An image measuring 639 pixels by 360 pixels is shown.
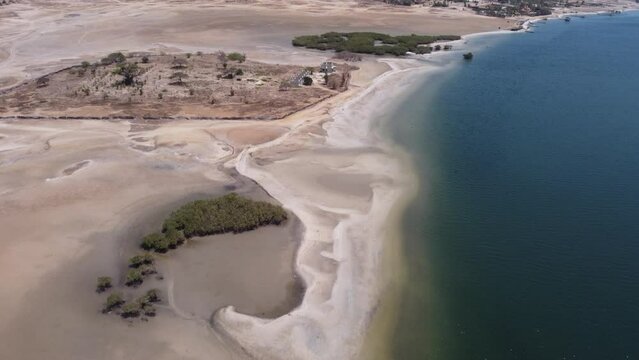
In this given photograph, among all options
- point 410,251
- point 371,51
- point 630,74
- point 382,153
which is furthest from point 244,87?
point 630,74

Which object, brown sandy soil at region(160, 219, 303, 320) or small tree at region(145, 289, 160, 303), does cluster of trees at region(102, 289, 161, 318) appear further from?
brown sandy soil at region(160, 219, 303, 320)

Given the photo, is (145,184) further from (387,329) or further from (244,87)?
(244,87)

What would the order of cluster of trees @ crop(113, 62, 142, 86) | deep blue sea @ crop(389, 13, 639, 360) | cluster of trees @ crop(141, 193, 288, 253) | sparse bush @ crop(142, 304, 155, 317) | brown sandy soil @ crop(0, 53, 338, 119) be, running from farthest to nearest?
cluster of trees @ crop(113, 62, 142, 86)
brown sandy soil @ crop(0, 53, 338, 119)
cluster of trees @ crop(141, 193, 288, 253)
sparse bush @ crop(142, 304, 155, 317)
deep blue sea @ crop(389, 13, 639, 360)

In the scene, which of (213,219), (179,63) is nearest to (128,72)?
(179,63)

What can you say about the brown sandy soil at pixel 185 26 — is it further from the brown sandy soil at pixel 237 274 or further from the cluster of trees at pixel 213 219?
the brown sandy soil at pixel 237 274

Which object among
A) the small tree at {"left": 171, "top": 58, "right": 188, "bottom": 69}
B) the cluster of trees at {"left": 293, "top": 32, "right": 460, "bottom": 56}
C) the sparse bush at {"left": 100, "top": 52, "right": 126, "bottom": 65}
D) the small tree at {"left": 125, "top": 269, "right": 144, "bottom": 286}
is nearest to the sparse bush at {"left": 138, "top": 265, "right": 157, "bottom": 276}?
the small tree at {"left": 125, "top": 269, "right": 144, "bottom": 286}

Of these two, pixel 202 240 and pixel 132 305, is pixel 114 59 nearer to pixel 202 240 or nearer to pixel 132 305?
pixel 202 240

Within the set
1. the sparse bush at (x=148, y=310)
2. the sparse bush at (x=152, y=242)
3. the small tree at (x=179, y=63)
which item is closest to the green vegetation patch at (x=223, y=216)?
the sparse bush at (x=152, y=242)
